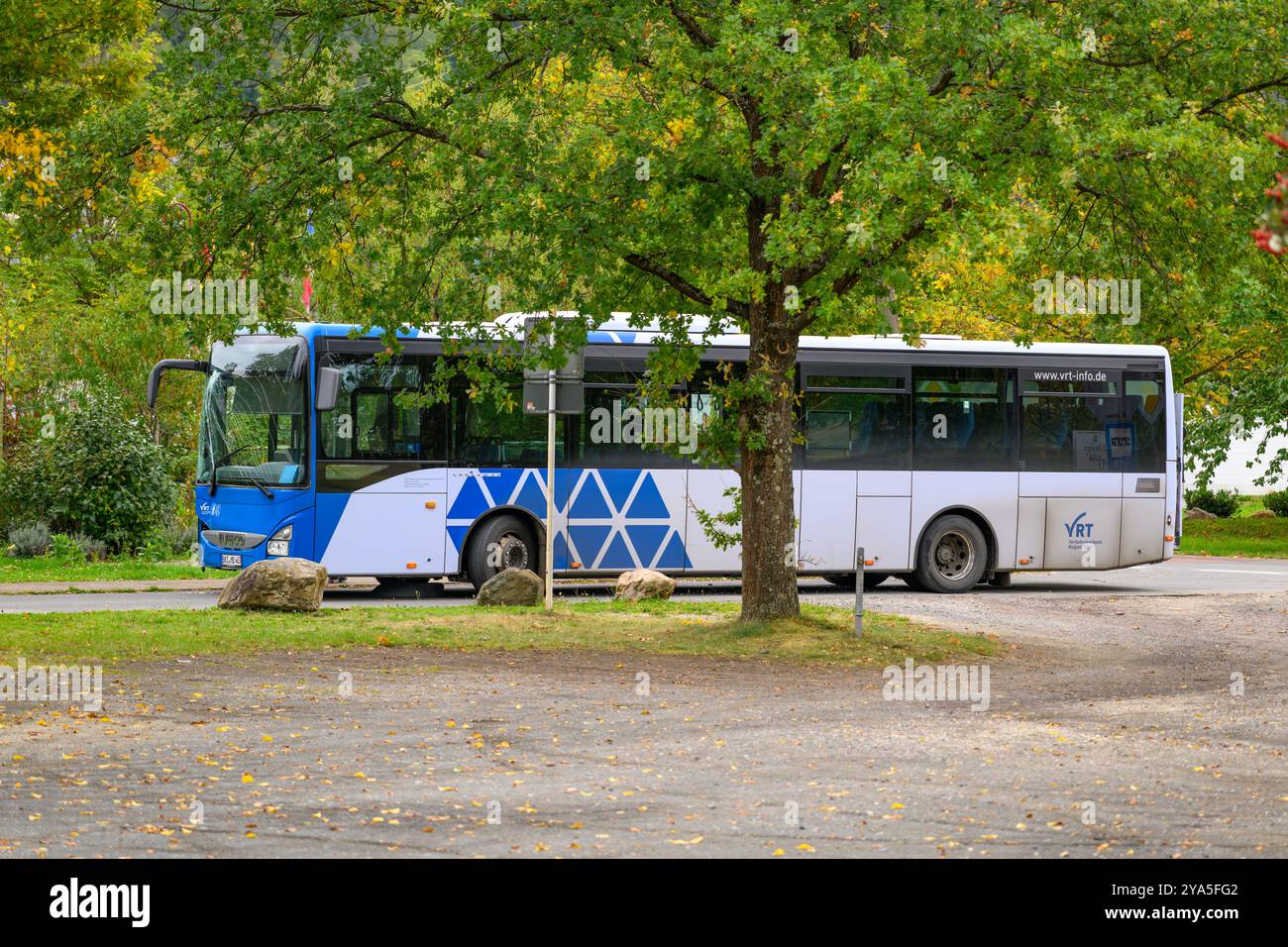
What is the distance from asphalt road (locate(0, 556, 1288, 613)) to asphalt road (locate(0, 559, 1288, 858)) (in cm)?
567

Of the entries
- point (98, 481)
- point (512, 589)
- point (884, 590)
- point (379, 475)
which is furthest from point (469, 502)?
point (98, 481)

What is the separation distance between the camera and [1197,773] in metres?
9.91

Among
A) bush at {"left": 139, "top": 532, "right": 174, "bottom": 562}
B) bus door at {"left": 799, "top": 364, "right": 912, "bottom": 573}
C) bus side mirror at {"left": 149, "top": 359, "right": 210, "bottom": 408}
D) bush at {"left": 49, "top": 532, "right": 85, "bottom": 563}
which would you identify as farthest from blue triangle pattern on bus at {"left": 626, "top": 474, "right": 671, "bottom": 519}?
bush at {"left": 49, "top": 532, "right": 85, "bottom": 563}

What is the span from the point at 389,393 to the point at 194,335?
22.3ft

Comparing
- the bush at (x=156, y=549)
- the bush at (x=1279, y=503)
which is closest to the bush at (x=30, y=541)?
the bush at (x=156, y=549)

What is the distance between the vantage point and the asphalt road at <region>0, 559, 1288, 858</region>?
7.99 m

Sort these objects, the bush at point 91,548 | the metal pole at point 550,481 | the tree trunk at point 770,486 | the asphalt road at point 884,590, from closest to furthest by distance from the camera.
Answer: the tree trunk at point 770,486
the metal pole at point 550,481
the asphalt road at point 884,590
the bush at point 91,548

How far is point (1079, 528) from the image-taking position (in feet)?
81.7

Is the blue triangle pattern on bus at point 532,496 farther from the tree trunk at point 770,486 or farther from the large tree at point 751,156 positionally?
the tree trunk at point 770,486

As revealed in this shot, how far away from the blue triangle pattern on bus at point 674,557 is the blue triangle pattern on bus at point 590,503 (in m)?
0.93

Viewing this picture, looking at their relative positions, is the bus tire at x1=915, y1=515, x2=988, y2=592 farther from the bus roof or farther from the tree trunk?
the tree trunk

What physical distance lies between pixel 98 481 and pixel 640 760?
19.1m

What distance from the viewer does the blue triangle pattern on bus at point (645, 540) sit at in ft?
76.0
